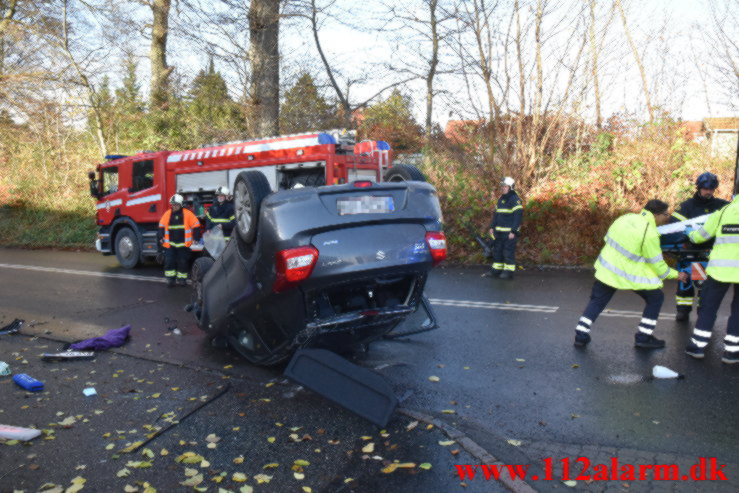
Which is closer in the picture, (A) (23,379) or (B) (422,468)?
(B) (422,468)

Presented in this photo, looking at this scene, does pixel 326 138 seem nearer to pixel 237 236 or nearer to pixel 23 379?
pixel 237 236

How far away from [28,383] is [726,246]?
6123mm

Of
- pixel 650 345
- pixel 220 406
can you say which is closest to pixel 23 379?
pixel 220 406

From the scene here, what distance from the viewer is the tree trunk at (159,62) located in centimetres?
2131

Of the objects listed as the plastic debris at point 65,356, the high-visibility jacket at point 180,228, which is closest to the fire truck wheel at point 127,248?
the high-visibility jacket at point 180,228

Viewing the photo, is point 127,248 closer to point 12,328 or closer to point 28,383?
point 12,328

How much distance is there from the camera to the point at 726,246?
5.01 m

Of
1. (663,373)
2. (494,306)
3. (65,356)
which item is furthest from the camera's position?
(494,306)

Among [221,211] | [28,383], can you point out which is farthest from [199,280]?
[221,211]

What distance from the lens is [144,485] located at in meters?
3.21

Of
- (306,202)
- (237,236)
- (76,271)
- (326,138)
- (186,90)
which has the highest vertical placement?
(186,90)

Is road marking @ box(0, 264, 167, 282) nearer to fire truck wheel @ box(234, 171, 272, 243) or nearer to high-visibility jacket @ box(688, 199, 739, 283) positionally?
fire truck wheel @ box(234, 171, 272, 243)

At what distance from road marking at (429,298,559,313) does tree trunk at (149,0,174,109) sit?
57.4 ft

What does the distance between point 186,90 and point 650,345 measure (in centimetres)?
2002
